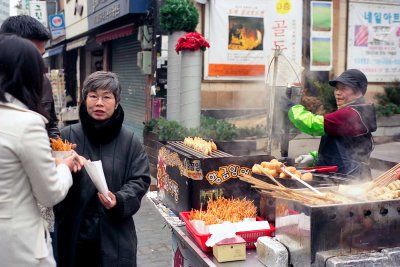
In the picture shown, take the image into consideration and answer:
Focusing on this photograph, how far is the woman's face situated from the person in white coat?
667 millimetres

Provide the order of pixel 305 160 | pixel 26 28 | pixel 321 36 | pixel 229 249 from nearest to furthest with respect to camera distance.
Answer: pixel 229 249 → pixel 26 28 → pixel 305 160 → pixel 321 36

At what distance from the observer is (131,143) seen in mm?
2830

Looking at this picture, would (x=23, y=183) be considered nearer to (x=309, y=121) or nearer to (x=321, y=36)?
(x=309, y=121)

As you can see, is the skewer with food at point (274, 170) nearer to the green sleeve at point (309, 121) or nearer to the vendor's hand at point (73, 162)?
the green sleeve at point (309, 121)

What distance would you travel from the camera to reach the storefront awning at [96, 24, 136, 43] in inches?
457

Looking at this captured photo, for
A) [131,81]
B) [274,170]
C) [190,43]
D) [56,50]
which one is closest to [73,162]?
[274,170]

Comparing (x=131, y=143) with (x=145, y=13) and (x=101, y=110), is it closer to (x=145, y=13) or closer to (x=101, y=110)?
(x=101, y=110)

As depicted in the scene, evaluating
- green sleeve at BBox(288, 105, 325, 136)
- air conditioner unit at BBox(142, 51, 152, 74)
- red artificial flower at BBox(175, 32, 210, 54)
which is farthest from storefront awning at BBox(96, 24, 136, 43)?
green sleeve at BBox(288, 105, 325, 136)

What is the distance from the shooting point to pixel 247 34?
1020 cm

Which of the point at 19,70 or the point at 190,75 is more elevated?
the point at 190,75

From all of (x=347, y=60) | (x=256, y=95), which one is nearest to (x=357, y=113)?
(x=256, y=95)

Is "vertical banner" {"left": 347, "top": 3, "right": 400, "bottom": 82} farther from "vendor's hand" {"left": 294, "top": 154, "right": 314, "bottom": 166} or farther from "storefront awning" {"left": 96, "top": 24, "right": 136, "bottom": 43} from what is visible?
"vendor's hand" {"left": 294, "top": 154, "right": 314, "bottom": 166}

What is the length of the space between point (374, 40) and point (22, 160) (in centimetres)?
1104

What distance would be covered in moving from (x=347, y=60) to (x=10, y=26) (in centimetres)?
943
